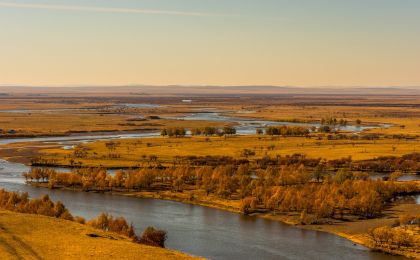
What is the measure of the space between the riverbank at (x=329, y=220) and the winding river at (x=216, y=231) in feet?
4.46

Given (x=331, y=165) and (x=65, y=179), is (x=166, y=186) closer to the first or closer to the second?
(x=65, y=179)

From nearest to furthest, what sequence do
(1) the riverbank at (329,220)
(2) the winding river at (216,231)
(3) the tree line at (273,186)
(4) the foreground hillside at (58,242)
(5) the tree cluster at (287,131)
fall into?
(4) the foreground hillside at (58,242) < (2) the winding river at (216,231) < (1) the riverbank at (329,220) < (3) the tree line at (273,186) < (5) the tree cluster at (287,131)

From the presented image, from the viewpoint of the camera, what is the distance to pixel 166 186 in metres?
90.8

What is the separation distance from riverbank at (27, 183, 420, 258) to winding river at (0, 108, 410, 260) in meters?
1.36

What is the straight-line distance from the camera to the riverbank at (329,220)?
204 feet

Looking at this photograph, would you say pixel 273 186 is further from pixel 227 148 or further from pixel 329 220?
pixel 227 148

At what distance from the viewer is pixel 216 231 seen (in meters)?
64.1

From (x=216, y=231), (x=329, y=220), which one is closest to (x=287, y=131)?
(x=329, y=220)

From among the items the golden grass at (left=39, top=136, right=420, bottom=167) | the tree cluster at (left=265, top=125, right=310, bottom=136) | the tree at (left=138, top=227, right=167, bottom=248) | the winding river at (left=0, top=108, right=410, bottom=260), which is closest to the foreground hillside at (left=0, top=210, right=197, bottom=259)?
the tree at (left=138, top=227, right=167, bottom=248)

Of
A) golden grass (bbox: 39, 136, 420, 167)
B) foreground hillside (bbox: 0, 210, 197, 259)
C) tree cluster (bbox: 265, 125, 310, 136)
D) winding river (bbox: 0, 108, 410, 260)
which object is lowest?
winding river (bbox: 0, 108, 410, 260)

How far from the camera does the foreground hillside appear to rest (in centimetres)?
3912

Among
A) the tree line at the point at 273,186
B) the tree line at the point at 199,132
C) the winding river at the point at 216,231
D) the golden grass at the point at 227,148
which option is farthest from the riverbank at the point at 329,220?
the tree line at the point at 199,132

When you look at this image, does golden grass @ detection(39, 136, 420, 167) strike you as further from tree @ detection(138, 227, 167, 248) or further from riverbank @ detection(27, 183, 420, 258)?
tree @ detection(138, 227, 167, 248)

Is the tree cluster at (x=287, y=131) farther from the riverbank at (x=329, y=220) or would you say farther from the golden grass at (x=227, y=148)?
the riverbank at (x=329, y=220)
